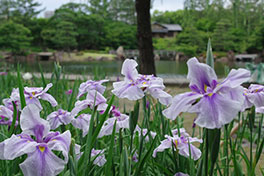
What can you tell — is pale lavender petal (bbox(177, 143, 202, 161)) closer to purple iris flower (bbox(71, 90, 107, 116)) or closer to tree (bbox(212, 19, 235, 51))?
purple iris flower (bbox(71, 90, 107, 116))

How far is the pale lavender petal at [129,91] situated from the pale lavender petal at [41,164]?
21 centimetres

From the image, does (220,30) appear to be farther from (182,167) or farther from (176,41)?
(182,167)

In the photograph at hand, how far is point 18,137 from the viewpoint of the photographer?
0.45 meters

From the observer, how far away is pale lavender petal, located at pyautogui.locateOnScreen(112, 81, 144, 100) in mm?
588

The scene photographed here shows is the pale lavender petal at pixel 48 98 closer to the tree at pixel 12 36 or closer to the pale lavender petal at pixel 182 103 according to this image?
the pale lavender petal at pixel 182 103

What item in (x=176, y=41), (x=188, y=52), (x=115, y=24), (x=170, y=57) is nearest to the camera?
(x=188, y=52)

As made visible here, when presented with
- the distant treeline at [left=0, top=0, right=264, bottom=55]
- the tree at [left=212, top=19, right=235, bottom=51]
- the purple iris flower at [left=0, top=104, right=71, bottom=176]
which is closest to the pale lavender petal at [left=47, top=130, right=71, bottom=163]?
the purple iris flower at [left=0, top=104, right=71, bottom=176]

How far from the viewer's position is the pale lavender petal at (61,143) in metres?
0.44

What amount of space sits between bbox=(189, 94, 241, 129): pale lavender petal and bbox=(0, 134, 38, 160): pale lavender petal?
256mm

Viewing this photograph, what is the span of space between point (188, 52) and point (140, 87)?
58.0 feet

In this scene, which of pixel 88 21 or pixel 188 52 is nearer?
pixel 188 52

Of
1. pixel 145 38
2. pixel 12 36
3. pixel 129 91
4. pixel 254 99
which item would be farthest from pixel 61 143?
pixel 12 36

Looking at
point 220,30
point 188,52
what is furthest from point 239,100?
point 220,30

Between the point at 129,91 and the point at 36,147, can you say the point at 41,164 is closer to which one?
the point at 36,147
